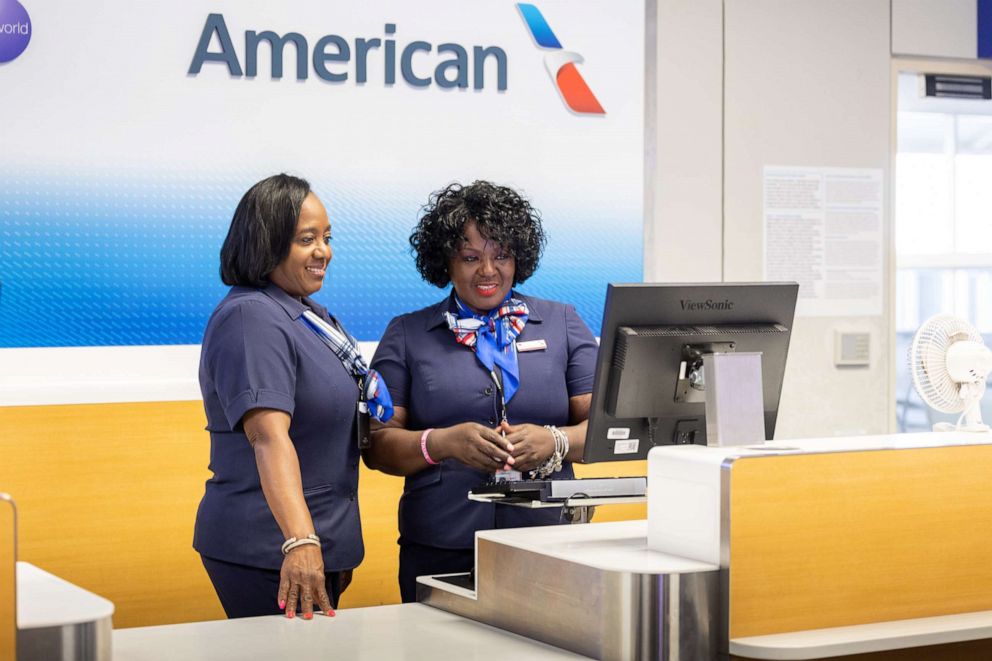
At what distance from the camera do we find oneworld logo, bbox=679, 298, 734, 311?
Answer: 2.78 meters

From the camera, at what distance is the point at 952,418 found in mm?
7094

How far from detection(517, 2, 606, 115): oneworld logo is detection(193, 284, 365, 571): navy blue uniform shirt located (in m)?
2.19

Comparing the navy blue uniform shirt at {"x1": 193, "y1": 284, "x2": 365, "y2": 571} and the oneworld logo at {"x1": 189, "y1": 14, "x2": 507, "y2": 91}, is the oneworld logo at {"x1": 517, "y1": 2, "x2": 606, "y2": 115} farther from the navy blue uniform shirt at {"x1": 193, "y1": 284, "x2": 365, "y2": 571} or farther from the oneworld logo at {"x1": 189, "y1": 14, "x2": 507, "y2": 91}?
the navy blue uniform shirt at {"x1": 193, "y1": 284, "x2": 365, "y2": 571}

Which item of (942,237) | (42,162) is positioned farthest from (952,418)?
(42,162)

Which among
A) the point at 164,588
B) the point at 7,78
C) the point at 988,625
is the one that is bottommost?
the point at 164,588

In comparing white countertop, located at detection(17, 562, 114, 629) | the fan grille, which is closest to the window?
the fan grille

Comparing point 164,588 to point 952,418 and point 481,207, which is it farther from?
point 952,418

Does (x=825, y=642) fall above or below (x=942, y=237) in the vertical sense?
below

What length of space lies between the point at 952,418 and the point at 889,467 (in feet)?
15.9

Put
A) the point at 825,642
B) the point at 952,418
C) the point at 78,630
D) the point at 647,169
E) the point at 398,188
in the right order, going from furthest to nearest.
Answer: the point at 952,418
the point at 647,169
the point at 398,188
the point at 825,642
the point at 78,630

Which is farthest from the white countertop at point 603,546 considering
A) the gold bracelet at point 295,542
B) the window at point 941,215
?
the window at point 941,215

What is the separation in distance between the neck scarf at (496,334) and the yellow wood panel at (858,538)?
915mm

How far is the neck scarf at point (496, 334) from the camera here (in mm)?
3213

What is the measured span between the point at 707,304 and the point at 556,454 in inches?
22.5
